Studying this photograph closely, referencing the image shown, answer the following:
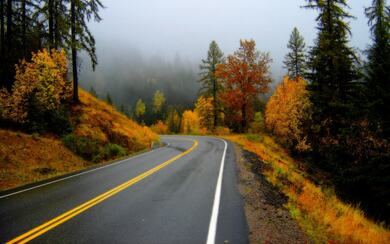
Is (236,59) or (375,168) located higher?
(236,59)

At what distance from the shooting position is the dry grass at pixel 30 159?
11.8 meters

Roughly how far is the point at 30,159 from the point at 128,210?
1003 cm

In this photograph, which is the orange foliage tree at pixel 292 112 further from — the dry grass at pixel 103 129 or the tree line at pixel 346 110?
the dry grass at pixel 103 129

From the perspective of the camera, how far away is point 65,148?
53.5 ft

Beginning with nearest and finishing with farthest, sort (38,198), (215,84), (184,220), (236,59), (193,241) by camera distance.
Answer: (193,241), (184,220), (38,198), (236,59), (215,84)

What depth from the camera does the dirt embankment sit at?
5211mm

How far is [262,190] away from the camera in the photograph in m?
8.97

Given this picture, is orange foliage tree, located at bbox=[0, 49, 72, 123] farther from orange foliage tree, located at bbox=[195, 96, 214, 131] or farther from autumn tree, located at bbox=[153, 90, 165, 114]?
autumn tree, located at bbox=[153, 90, 165, 114]

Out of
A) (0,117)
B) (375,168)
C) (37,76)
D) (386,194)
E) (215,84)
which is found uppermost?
(215,84)

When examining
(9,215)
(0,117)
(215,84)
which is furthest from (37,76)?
(215,84)

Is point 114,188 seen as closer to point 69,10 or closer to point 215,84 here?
point 69,10

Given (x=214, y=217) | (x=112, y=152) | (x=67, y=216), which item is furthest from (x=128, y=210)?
(x=112, y=152)

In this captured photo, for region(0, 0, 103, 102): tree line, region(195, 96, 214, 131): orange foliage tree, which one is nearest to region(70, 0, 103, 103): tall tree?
region(0, 0, 103, 102): tree line

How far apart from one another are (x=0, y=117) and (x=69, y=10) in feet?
37.5
